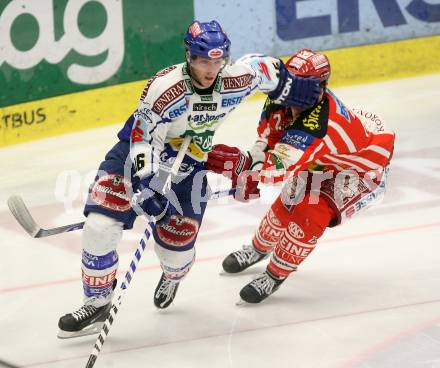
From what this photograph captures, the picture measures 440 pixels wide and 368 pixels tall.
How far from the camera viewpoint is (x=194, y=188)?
450cm

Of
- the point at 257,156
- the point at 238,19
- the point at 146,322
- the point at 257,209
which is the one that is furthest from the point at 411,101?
the point at 146,322

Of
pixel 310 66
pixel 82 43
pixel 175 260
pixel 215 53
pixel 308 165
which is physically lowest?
pixel 175 260

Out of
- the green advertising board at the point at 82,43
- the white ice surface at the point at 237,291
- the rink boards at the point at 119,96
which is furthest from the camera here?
the rink boards at the point at 119,96

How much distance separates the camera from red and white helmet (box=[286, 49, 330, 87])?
4.61 m

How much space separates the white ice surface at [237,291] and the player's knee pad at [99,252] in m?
0.26

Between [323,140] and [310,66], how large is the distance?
1.14 ft

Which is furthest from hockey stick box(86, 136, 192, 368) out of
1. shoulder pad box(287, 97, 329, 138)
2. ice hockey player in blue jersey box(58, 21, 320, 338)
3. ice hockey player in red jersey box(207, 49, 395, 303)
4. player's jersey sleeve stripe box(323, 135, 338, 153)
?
player's jersey sleeve stripe box(323, 135, 338, 153)

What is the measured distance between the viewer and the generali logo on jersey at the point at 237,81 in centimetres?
433

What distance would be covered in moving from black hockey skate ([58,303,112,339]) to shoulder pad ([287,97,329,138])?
1.19 meters

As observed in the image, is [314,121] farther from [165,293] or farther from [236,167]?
[165,293]

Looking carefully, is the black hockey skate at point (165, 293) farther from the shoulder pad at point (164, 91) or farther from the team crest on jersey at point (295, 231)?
the shoulder pad at point (164, 91)

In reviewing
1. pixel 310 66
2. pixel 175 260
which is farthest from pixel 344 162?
pixel 175 260

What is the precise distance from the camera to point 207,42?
4105mm

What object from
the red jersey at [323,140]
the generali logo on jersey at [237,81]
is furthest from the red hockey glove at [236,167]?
the generali logo on jersey at [237,81]
